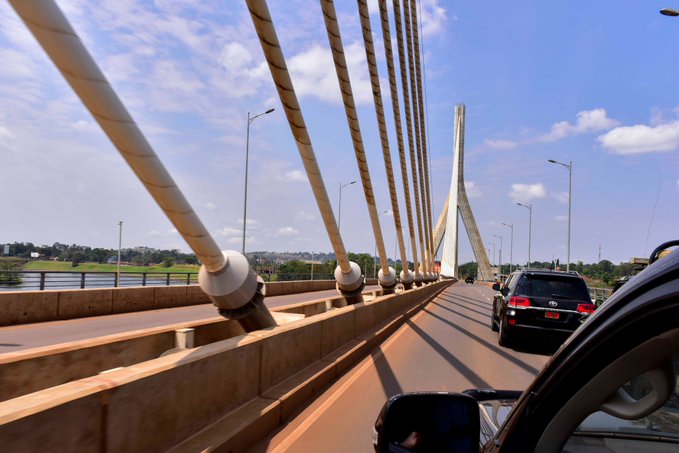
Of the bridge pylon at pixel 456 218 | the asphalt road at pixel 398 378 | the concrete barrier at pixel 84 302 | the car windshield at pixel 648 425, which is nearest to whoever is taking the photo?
the car windshield at pixel 648 425

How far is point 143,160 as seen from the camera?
237 inches

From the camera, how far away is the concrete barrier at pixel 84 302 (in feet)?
45.6

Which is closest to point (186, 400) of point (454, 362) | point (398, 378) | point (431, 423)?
point (431, 423)

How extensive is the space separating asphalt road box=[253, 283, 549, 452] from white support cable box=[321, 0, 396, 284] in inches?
170

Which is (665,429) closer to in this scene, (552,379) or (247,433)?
(552,379)

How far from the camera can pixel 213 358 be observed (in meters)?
4.66

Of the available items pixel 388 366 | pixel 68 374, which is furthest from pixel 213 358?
pixel 388 366

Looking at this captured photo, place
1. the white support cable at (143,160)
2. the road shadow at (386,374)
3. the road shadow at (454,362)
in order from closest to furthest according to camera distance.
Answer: the white support cable at (143,160) → the road shadow at (386,374) → the road shadow at (454,362)

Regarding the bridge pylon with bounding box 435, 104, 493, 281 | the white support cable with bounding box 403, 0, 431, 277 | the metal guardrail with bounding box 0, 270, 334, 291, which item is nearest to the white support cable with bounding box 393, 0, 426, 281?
the white support cable with bounding box 403, 0, 431, 277

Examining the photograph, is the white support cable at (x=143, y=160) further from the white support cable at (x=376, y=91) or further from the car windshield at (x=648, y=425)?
the white support cable at (x=376, y=91)

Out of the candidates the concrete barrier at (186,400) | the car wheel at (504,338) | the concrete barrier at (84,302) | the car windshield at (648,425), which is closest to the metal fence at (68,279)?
the concrete barrier at (84,302)

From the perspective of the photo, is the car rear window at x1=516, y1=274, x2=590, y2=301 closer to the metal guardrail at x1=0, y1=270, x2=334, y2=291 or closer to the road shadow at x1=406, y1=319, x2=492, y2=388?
the road shadow at x1=406, y1=319, x2=492, y2=388

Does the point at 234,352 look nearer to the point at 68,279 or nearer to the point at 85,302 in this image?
the point at 85,302

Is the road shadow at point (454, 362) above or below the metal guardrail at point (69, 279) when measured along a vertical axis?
below
